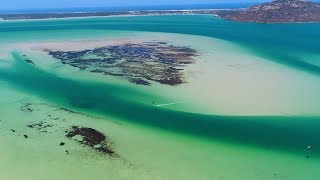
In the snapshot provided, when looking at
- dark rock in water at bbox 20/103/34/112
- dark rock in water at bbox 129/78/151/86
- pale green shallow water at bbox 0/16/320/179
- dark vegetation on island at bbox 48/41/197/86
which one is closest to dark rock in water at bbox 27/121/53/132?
dark rock in water at bbox 20/103/34/112

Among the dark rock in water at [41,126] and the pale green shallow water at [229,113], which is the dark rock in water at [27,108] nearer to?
the pale green shallow water at [229,113]

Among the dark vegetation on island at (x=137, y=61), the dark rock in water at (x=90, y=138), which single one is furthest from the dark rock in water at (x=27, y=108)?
the dark rock in water at (x=90, y=138)

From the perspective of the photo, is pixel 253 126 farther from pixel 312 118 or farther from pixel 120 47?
pixel 120 47

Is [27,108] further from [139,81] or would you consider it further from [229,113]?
[229,113]

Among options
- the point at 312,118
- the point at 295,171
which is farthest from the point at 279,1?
the point at 295,171

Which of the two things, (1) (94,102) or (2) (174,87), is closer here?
(1) (94,102)

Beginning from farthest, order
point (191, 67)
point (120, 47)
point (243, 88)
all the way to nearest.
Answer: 1. point (120, 47)
2. point (191, 67)
3. point (243, 88)

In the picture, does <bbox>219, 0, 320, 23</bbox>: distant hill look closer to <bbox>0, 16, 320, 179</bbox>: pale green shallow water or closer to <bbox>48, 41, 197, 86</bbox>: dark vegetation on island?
<bbox>0, 16, 320, 179</bbox>: pale green shallow water
